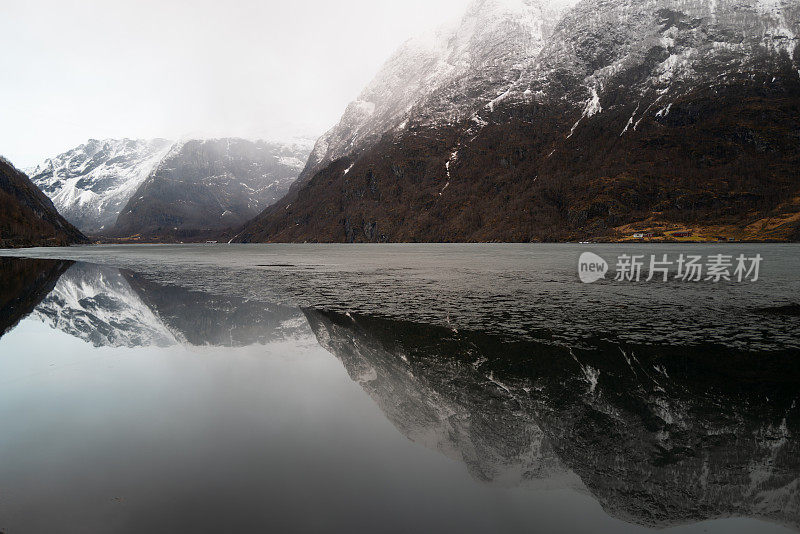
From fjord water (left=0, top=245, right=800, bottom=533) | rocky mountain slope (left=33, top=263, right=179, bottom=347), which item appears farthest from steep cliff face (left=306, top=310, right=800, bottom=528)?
rocky mountain slope (left=33, top=263, right=179, bottom=347)

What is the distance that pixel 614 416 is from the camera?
42.3ft

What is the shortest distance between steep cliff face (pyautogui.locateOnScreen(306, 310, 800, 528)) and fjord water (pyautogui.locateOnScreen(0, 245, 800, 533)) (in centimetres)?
7

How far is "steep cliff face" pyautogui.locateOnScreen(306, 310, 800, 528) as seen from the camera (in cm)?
938

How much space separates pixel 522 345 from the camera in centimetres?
2089

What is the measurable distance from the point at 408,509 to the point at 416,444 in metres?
3.04

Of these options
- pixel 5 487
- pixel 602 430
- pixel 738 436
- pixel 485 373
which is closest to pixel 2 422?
pixel 5 487

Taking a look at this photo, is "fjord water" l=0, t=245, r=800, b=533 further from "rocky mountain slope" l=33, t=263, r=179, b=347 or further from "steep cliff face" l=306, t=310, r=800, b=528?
"rocky mountain slope" l=33, t=263, r=179, b=347

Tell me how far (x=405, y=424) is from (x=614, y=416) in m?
6.23

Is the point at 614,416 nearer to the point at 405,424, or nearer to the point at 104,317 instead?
the point at 405,424

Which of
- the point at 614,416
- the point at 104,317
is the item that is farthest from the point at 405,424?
the point at 104,317

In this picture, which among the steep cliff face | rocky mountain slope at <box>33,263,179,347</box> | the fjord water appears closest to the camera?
the fjord water

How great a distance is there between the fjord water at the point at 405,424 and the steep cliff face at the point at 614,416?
0.23 ft

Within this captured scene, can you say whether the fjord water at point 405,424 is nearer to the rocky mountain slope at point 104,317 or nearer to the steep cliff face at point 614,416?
the steep cliff face at point 614,416

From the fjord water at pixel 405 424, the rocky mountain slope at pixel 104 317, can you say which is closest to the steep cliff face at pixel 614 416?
the fjord water at pixel 405 424
